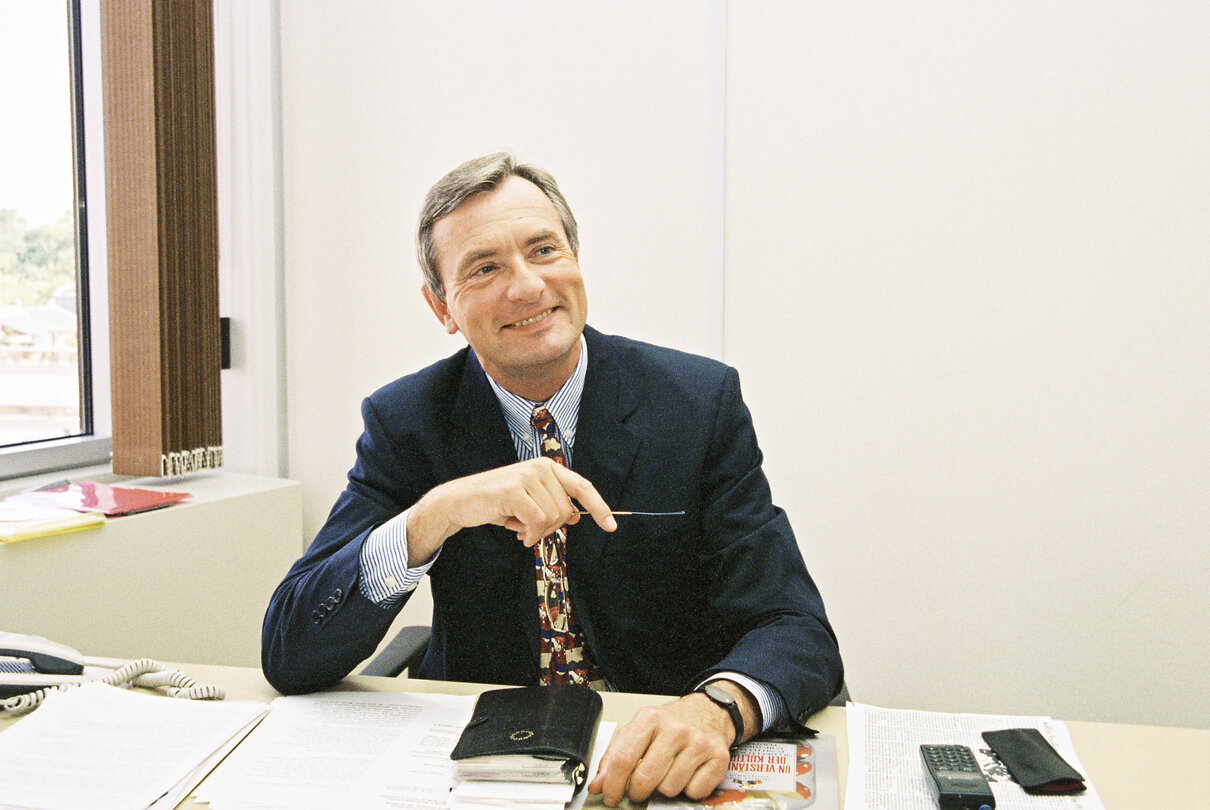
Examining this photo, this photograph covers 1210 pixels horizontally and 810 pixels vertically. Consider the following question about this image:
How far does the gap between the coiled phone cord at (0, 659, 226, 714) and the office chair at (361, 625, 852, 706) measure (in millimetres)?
257

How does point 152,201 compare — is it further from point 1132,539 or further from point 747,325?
point 1132,539

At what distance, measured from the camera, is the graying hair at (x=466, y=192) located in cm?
156

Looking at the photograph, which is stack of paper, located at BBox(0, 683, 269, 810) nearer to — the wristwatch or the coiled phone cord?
the coiled phone cord

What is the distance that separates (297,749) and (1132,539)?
1.86m

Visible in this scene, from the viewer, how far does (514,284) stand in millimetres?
1533

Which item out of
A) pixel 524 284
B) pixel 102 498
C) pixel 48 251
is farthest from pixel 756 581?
pixel 48 251

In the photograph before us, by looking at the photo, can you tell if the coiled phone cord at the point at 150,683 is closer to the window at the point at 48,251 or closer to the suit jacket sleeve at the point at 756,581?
the suit jacket sleeve at the point at 756,581

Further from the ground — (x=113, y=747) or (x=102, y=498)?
(x=102, y=498)

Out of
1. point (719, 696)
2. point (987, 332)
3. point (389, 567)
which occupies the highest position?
point (987, 332)

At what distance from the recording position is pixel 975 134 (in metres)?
2.19

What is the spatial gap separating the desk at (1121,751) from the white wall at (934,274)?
110 cm

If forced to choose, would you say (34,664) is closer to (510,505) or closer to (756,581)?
(510,505)

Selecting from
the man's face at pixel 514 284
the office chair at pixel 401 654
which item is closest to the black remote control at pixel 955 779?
the office chair at pixel 401 654

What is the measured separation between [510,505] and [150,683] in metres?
0.59
